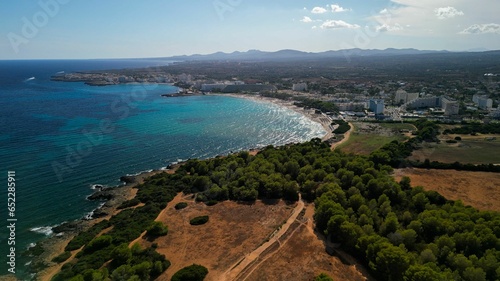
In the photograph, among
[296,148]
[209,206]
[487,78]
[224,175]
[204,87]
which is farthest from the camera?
[487,78]

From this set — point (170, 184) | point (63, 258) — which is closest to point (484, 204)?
point (170, 184)

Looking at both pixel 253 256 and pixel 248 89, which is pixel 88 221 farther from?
pixel 248 89

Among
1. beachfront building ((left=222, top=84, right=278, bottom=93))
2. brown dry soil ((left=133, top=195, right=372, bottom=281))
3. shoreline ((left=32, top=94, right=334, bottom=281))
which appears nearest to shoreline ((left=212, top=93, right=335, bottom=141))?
beachfront building ((left=222, top=84, right=278, bottom=93))

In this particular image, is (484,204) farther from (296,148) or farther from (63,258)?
(63,258)

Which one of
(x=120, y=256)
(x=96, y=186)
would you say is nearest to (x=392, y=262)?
(x=120, y=256)

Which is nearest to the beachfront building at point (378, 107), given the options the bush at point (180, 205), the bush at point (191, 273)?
the bush at point (180, 205)

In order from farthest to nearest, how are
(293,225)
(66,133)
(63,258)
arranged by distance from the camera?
(66,133) → (293,225) → (63,258)
